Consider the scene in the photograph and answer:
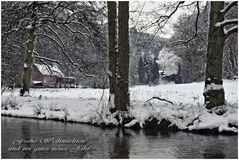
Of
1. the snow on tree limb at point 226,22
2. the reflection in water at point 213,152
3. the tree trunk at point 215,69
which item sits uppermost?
the snow on tree limb at point 226,22

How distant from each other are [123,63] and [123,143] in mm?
4401

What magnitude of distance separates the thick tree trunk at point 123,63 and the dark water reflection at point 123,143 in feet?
4.77

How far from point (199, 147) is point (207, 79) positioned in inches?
167

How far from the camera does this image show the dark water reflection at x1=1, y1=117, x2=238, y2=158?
8367mm

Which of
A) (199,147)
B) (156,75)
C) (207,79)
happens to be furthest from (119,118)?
(156,75)

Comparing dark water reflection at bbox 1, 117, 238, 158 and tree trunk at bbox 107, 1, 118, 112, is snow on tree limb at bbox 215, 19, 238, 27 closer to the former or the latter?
dark water reflection at bbox 1, 117, 238, 158

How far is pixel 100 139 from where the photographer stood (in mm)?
10562

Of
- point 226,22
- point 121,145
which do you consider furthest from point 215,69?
point 121,145

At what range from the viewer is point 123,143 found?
32.4 ft


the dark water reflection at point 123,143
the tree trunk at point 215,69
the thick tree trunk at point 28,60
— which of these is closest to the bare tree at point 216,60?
the tree trunk at point 215,69

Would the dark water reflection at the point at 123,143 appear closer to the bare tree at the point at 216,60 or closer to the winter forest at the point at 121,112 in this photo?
the winter forest at the point at 121,112

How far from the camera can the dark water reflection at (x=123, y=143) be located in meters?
8.37

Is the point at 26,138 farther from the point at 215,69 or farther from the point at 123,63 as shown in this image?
the point at 215,69

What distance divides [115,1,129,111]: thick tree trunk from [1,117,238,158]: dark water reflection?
1.46 m
